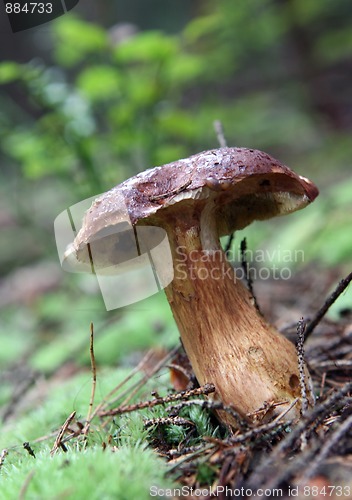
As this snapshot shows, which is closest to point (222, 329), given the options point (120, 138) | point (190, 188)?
point (190, 188)

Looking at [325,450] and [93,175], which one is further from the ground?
[93,175]

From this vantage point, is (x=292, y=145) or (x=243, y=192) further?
(x=292, y=145)

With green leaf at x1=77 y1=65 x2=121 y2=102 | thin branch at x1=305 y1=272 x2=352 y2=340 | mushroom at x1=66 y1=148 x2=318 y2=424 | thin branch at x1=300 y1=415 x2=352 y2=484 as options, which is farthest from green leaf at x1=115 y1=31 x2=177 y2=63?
thin branch at x1=300 y1=415 x2=352 y2=484

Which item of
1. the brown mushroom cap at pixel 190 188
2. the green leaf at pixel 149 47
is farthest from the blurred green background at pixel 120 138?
the brown mushroom cap at pixel 190 188

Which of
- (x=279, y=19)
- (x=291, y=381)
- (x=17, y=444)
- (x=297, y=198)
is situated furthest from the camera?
(x=279, y=19)

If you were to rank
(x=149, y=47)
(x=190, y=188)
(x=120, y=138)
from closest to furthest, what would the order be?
(x=190, y=188), (x=149, y=47), (x=120, y=138)

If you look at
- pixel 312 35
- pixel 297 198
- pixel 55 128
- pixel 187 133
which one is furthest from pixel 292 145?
pixel 297 198

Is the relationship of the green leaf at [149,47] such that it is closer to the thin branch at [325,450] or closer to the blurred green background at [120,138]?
the blurred green background at [120,138]

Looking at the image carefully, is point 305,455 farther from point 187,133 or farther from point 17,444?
point 187,133

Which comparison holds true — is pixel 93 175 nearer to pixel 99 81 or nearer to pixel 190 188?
pixel 99 81
